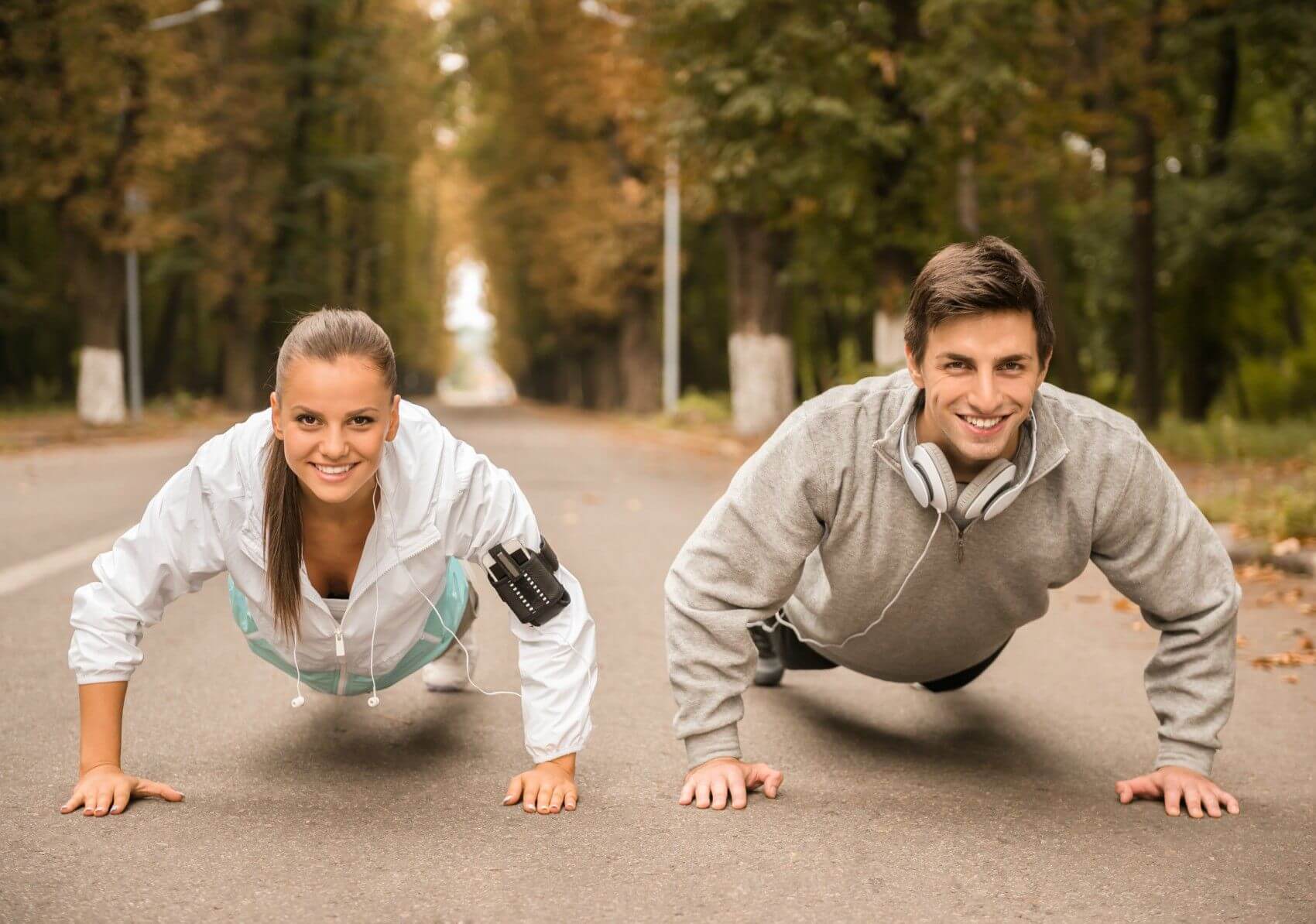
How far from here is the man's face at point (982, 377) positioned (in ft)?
10.5

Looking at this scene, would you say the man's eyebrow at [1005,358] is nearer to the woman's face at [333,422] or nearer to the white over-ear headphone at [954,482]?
the white over-ear headphone at [954,482]

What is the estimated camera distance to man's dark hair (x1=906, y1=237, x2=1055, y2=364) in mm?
3178

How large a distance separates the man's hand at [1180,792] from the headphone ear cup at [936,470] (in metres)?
0.97

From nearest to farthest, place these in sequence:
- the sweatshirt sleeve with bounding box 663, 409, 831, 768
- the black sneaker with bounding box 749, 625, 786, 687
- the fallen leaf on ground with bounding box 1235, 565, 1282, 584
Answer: the sweatshirt sleeve with bounding box 663, 409, 831, 768
the black sneaker with bounding box 749, 625, 786, 687
the fallen leaf on ground with bounding box 1235, 565, 1282, 584

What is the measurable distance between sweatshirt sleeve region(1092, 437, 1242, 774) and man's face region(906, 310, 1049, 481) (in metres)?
0.43

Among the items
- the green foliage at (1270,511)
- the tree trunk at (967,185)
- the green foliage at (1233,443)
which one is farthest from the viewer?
the tree trunk at (967,185)

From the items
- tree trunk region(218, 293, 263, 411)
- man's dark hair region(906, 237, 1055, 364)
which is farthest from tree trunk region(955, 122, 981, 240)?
tree trunk region(218, 293, 263, 411)

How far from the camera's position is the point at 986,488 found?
3.34m

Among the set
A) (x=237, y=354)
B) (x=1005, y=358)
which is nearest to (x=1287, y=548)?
(x=1005, y=358)

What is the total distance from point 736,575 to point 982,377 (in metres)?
0.82

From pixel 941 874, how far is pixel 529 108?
125ft

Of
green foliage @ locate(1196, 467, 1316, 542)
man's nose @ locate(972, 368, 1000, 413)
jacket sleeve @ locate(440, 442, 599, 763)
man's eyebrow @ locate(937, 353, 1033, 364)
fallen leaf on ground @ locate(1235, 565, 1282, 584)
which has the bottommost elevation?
fallen leaf on ground @ locate(1235, 565, 1282, 584)

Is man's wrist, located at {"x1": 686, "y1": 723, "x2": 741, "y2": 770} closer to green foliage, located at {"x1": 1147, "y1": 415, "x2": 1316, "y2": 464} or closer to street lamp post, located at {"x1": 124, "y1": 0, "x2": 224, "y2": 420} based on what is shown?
green foliage, located at {"x1": 1147, "y1": 415, "x2": 1316, "y2": 464}

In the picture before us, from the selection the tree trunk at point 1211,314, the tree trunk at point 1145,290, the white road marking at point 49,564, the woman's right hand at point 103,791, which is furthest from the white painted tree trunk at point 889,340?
the woman's right hand at point 103,791
